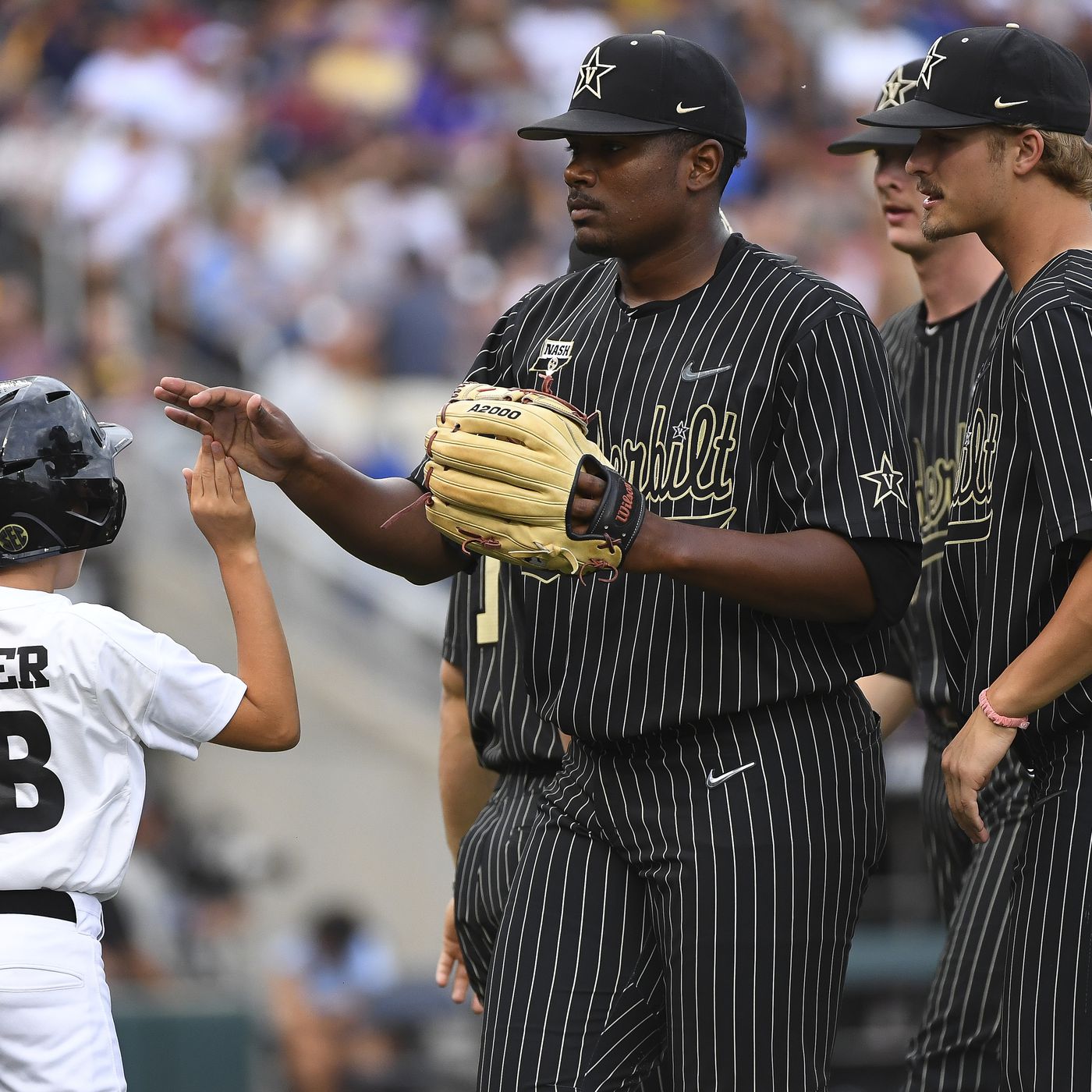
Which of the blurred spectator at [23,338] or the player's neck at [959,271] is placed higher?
A: the blurred spectator at [23,338]

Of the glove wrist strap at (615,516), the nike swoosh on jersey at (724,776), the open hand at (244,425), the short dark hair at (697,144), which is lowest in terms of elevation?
the nike swoosh on jersey at (724,776)

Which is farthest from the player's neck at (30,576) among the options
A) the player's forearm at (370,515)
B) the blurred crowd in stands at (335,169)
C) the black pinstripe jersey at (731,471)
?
the blurred crowd in stands at (335,169)

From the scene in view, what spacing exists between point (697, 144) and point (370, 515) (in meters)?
0.87

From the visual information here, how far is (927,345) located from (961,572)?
99cm

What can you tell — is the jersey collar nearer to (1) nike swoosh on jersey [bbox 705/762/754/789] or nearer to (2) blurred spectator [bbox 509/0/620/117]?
(1) nike swoosh on jersey [bbox 705/762/754/789]

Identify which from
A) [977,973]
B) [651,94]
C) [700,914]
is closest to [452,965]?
[977,973]

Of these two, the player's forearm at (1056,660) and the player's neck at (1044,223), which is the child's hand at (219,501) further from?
the player's neck at (1044,223)

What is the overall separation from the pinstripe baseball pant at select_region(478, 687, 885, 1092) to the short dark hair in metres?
0.94

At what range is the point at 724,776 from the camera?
3000 millimetres

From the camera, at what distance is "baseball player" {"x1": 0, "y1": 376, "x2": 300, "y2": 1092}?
2727 millimetres

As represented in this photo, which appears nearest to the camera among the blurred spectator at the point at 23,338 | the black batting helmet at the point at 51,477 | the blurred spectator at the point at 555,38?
the black batting helmet at the point at 51,477

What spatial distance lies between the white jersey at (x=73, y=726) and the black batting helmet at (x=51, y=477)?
0.36ft

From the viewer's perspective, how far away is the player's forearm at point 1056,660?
9.27ft

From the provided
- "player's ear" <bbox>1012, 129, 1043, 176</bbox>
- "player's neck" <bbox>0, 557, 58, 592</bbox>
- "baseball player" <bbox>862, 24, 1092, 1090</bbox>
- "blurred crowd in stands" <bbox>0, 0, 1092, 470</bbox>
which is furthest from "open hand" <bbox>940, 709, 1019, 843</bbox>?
"blurred crowd in stands" <bbox>0, 0, 1092, 470</bbox>
